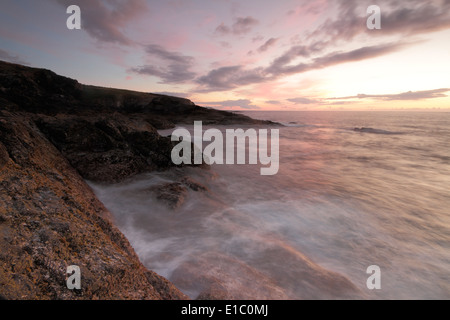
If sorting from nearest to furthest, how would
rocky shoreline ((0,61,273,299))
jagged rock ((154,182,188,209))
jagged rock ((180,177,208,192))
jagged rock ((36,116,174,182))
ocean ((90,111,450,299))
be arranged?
rocky shoreline ((0,61,273,299)) → ocean ((90,111,450,299)) → jagged rock ((154,182,188,209)) → jagged rock ((36,116,174,182)) → jagged rock ((180,177,208,192))

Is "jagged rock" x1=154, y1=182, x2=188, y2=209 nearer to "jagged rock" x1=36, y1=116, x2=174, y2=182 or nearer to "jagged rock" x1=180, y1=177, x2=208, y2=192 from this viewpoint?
"jagged rock" x1=180, y1=177, x2=208, y2=192

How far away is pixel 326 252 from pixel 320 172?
6.21 meters

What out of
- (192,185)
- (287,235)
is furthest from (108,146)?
(287,235)

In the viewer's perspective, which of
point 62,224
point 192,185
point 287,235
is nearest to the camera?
point 62,224

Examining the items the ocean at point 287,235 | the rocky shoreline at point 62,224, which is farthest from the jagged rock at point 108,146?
the ocean at point 287,235

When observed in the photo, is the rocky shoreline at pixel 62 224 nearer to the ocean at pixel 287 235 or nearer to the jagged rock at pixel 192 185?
the jagged rock at pixel 192 185

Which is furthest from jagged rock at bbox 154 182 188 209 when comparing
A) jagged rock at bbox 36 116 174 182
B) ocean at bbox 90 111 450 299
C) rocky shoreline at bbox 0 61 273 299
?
jagged rock at bbox 36 116 174 182

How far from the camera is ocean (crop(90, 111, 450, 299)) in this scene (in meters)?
3.14

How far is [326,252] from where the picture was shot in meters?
4.04

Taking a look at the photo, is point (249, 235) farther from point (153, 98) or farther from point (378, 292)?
point (153, 98)

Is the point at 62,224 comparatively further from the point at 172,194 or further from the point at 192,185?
the point at 192,185

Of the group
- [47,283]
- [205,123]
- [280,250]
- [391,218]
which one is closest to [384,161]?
[391,218]

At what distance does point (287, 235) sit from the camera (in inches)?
177

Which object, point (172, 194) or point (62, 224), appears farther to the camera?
point (172, 194)
